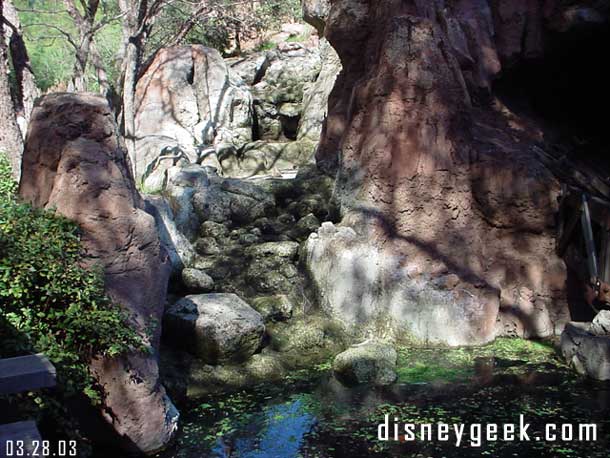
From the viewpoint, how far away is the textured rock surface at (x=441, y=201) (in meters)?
8.82

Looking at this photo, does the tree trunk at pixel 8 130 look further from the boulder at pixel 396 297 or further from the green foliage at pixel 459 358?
the green foliage at pixel 459 358

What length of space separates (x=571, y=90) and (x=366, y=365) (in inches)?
328

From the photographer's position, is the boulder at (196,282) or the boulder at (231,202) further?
the boulder at (231,202)

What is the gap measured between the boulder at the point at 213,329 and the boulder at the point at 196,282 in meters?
0.96

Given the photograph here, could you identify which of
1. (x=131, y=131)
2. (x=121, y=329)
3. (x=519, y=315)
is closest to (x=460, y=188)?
(x=519, y=315)

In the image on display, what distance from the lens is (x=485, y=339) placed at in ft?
28.4

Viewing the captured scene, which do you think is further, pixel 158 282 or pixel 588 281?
pixel 588 281

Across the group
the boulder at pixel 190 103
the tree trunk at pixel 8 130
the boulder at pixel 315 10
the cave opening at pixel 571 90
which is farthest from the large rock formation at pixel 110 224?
the boulder at pixel 190 103

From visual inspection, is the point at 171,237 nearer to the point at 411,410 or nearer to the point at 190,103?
the point at 411,410

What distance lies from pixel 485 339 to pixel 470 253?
3.63ft

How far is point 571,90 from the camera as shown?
1343 centimetres

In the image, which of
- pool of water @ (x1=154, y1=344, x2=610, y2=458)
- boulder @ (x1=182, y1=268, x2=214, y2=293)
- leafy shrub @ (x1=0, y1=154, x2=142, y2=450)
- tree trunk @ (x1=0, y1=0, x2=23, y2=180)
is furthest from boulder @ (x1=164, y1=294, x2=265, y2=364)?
tree trunk @ (x1=0, y1=0, x2=23, y2=180)

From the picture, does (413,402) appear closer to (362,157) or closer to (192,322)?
(192,322)

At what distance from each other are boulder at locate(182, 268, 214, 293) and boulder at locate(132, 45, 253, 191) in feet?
27.1
